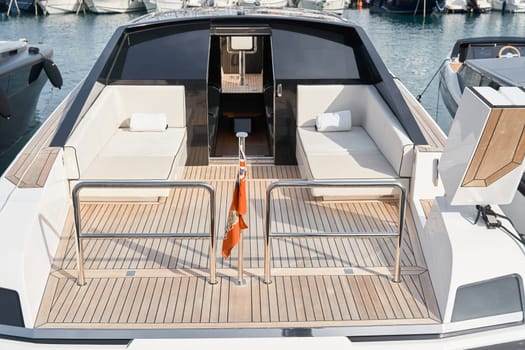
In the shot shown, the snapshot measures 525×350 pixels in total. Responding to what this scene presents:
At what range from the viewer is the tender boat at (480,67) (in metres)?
6.41

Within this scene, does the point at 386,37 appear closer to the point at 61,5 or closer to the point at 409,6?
the point at 409,6

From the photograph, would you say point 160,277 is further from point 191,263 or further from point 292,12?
point 292,12

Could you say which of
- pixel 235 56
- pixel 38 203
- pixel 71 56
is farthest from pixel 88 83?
pixel 71 56

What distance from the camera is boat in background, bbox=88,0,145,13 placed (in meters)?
27.3

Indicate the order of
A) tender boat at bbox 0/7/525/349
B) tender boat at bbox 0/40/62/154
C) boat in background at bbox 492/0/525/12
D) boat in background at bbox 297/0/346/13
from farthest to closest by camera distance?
boat in background at bbox 297/0/346/13 < boat in background at bbox 492/0/525/12 < tender boat at bbox 0/40/62/154 < tender boat at bbox 0/7/525/349

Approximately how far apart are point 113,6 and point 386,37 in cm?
1363

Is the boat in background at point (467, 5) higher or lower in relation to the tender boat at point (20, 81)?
lower

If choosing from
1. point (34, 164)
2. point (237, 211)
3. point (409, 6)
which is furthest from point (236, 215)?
point (409, 6)

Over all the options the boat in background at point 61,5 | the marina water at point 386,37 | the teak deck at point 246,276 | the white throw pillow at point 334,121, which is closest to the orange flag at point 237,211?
the teak deck at point 246,276

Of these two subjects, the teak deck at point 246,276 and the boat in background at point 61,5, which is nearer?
the teak deck at point 246,276

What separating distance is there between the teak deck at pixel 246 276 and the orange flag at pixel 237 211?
25cm

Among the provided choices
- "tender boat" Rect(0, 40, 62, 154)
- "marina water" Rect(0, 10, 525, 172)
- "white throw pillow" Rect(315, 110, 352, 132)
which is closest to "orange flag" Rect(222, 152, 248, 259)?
"white throw pillow" Rect(315, 110, 352, 132)

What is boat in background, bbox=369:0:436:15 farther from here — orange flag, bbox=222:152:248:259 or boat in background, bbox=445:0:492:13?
orange flag, bbox=222:152:248:259

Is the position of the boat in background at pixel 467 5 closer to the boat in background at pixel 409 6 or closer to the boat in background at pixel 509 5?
the boat in background at pixel 509 5
